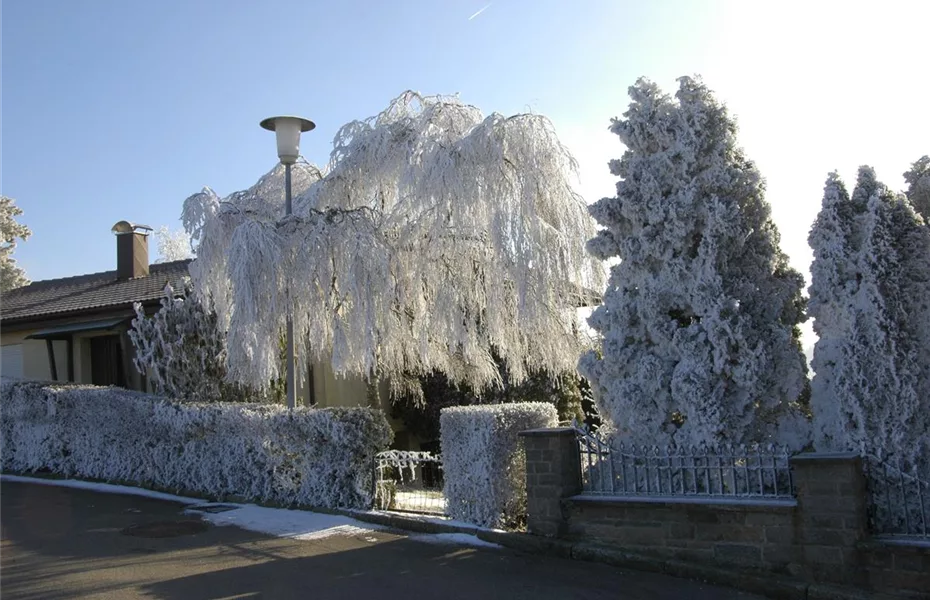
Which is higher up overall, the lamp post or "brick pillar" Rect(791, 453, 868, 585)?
the lamp post

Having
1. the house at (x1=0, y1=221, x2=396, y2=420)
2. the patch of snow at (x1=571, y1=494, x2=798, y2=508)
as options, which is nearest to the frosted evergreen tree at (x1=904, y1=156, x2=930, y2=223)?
the patch of snow at (x1=571, y1=494, x2=798, y2=508)

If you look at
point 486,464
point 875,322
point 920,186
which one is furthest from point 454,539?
point 920,186

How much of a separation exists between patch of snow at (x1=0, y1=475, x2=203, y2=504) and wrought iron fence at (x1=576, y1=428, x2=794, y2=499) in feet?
18.5

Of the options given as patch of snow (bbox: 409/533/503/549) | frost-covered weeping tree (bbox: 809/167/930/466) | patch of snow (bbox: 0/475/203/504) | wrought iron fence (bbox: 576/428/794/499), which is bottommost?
patch of snow (bbox: 409/533/503/549)

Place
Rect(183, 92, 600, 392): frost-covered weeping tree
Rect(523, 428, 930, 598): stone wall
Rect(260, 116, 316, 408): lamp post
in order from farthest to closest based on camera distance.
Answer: Rect(260, 116, 316, 408): lamp post < Rect(183, 92, 600, 392): frost-covered weeping tree < Rect(523, 428, 930, 598): stone wall

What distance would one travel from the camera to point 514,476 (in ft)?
28.7

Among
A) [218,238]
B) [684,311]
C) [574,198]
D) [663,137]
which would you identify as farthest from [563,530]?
[218,238]

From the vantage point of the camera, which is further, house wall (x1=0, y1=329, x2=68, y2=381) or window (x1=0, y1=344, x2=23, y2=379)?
window (x1=0, y1=344, x2=23, y2=379)

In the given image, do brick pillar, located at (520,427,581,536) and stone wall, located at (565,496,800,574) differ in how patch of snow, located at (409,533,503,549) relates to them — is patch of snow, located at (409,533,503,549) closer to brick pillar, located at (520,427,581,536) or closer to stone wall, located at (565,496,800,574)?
brick pillar, located at (520,427,581,536)

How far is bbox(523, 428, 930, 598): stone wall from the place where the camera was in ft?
20.2

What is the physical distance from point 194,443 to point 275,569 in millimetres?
4462

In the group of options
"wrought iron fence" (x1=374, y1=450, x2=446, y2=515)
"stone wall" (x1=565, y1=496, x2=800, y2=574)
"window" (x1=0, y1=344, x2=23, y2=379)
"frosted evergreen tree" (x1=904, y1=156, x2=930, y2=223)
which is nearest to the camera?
"stone wall" (x1=565, y1=496, x2=800, y2=574)

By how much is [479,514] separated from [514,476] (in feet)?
1.79

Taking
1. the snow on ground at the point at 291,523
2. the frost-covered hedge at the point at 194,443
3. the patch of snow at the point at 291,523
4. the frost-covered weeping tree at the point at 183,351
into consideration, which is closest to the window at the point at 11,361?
the frost-covered hedge at the point at 194,443
